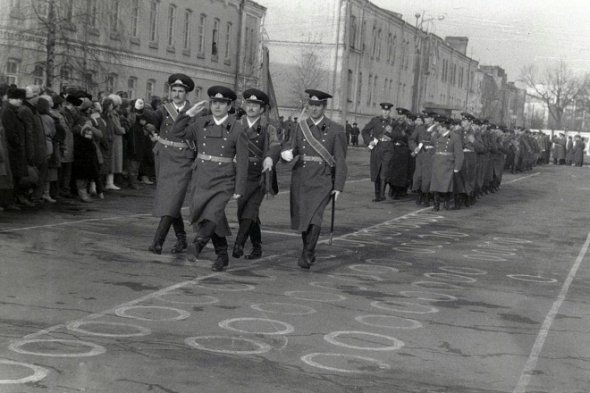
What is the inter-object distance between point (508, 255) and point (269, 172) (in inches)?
161

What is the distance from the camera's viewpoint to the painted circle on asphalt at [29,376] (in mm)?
5492

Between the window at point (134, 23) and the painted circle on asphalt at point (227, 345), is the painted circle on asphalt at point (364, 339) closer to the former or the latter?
the painted circle on asphalt at point (227, 345)

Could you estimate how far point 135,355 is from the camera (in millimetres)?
6258

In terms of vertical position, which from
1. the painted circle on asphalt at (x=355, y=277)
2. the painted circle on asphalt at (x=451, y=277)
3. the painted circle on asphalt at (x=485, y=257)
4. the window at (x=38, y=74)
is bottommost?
the painted circle on asphalt at (x=451, y=277)

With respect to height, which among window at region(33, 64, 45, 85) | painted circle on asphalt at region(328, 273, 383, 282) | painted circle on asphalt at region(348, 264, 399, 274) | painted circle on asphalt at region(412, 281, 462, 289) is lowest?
painted circle on asphalt at region(412, 281, 462, 289)

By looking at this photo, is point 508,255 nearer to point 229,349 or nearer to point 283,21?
point 229,349

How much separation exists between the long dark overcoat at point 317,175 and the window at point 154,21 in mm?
33654

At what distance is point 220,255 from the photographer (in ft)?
32.7

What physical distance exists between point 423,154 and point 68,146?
7883mm

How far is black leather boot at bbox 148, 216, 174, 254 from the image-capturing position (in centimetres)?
1068

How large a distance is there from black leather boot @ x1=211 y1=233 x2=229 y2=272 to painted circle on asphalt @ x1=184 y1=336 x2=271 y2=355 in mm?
2990

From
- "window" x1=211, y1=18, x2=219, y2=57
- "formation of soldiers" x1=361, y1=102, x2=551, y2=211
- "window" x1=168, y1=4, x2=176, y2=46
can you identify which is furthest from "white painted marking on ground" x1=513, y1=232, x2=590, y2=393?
"window" x1=211, y1=18, x2=219, y2=57

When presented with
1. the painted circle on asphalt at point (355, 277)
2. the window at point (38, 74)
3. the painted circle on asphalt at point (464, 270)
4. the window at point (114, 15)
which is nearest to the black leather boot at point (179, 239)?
the painted circle on asphalt at point (355, 277)

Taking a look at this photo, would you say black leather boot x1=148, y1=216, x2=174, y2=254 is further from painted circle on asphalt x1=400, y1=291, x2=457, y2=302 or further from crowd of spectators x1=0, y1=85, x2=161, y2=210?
painted circle on asphalt x1=400, y1=291, x2=457, y2=302
